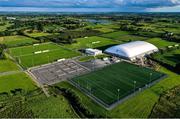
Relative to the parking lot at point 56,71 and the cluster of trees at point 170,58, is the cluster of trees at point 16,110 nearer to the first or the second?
the parking lot at point 56,71

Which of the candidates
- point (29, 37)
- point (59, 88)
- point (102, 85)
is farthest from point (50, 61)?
point (29, 37)

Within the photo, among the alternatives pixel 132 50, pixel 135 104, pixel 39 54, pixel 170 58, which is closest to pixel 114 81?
pixel 135 104

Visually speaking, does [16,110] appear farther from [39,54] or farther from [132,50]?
[132,50]

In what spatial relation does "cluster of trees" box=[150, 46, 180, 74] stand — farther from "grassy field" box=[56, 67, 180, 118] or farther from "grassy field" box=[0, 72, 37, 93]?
"grassy field" box=[0, 72, 37, 93]

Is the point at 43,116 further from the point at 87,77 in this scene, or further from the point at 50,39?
the point at 50,39

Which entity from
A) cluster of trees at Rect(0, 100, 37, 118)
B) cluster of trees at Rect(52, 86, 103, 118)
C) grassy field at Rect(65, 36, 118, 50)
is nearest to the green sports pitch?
cluster of trees at Rect(52, 86, 103, 118)

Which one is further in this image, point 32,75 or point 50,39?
point 50,39
